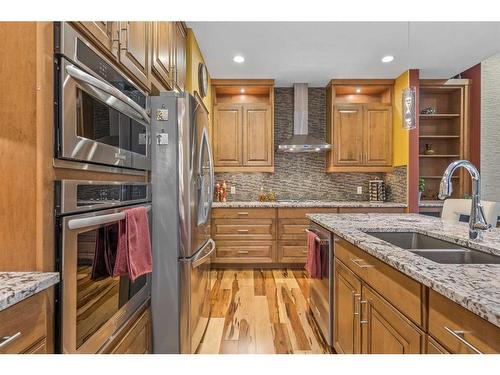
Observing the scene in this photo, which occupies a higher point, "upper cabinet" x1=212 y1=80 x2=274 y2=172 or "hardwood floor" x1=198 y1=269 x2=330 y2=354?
"upper cabinet" x1=212 y1=80 x2=274 y2=172

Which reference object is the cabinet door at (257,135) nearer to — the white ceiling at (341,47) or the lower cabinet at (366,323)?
the white ceiling at (341,47)

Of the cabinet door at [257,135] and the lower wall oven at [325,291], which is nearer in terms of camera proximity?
the lower wall oven at [325,291]

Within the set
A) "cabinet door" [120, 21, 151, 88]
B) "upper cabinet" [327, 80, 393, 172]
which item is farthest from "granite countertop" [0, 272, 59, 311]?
"upper cabinet" [327, 80, 393, 172]

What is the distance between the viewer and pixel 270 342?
2.22 m

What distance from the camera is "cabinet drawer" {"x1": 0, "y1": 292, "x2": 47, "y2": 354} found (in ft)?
2.43

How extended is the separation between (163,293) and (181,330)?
0.85 ft

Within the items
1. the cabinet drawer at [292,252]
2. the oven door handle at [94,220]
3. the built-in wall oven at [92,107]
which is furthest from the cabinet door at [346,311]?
the cabinet drawer at [292,252]

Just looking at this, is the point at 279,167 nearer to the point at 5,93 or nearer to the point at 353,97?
the point at 353,97

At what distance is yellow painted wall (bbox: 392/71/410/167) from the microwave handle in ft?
11.6

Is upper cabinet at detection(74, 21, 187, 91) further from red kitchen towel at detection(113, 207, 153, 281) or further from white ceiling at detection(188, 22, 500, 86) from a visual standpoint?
red kitchen towel at detection(113, 207, 153, 281)

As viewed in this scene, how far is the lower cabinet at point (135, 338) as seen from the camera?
1332 mm

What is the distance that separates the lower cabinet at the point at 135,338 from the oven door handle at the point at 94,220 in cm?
52

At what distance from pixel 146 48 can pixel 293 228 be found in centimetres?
295
